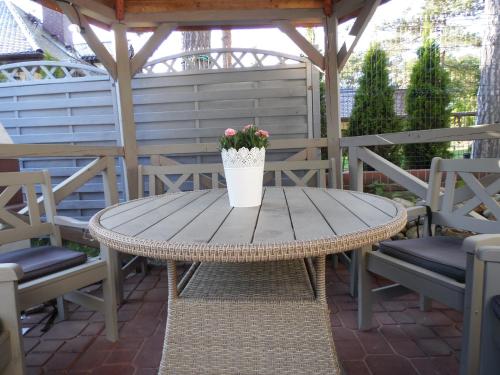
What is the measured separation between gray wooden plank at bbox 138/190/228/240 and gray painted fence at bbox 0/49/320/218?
6.28ft

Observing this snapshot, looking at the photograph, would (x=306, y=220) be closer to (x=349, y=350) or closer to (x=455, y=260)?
(x=455, y=260)

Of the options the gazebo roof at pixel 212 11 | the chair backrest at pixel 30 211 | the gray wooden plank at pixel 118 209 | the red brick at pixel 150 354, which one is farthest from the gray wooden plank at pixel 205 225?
the gazebo roof at pixel 212 11

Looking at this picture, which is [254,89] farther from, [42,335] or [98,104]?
[42,335]

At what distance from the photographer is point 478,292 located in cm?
107

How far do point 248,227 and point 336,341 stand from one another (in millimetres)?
1071

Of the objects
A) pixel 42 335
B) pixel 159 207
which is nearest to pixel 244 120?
pixel 159 207

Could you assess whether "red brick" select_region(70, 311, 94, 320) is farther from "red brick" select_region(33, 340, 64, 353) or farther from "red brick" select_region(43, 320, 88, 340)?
"red brick" select_region(33, 340, 64, 353)

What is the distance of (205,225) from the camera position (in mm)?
1133

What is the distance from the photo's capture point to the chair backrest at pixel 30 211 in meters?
1.76

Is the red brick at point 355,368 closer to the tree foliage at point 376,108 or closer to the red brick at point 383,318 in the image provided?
the red brick at point 383,318

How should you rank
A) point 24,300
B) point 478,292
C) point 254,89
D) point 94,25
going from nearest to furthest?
point 478,292, point 24,300, point 94,25, point 254,89

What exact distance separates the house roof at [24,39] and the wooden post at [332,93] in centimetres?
856

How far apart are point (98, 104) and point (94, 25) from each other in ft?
3.04

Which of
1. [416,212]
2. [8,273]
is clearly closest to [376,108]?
[416,212]
